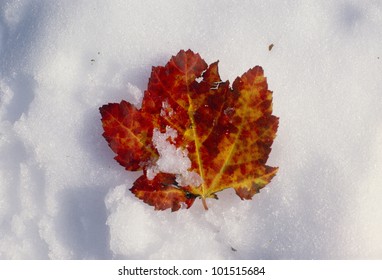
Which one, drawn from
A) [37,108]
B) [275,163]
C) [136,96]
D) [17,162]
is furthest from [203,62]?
[17,162]

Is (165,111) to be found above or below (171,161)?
above

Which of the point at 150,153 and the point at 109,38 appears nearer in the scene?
the point at 150,153

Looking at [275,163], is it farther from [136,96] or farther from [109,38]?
[109,38]
